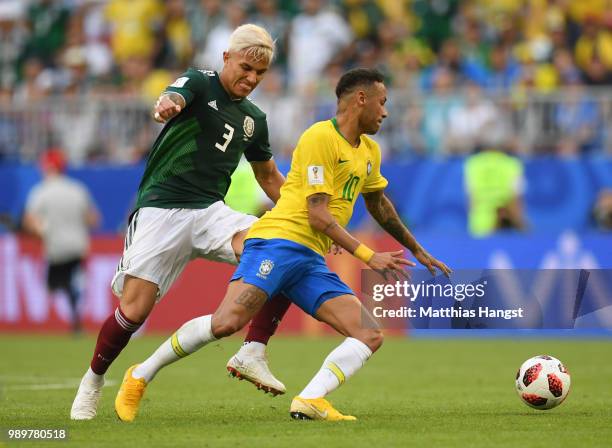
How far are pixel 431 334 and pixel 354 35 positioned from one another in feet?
18.3

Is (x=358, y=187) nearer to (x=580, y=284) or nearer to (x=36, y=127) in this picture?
(x=580, y=284)

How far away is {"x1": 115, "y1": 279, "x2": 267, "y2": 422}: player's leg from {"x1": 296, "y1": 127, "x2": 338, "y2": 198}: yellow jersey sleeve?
762 mm

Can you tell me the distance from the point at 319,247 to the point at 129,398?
5.33 ft

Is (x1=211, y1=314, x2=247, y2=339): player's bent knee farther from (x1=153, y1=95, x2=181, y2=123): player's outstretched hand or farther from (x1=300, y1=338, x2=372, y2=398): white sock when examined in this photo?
(x1=153, y1=95, x2=181, y2=123): player's outstretched hand

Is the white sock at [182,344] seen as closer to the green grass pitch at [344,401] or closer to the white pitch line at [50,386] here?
the green grass pitch at [344,401]

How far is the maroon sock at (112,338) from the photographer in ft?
28.2

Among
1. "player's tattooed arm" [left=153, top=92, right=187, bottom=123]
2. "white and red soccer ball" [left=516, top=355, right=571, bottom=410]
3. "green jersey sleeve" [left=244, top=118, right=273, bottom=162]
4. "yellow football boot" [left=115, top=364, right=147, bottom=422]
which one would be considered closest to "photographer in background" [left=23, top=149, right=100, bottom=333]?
"green jersey sleeve" [left=244, top=118, right=273, bottom=162]

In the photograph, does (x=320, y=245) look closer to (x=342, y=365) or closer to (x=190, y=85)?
(x=342, y=365)

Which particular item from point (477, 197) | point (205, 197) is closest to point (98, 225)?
point (477, 197)

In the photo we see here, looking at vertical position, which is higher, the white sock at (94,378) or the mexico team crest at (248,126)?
the mexico team crest at (248,126)

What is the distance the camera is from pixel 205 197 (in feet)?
29.3

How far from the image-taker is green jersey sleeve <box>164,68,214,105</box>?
27.7 ft

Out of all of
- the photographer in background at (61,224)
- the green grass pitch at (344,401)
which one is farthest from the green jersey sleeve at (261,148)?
the photographer in background at (61,224)

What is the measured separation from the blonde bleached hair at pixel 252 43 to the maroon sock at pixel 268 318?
1697mm
